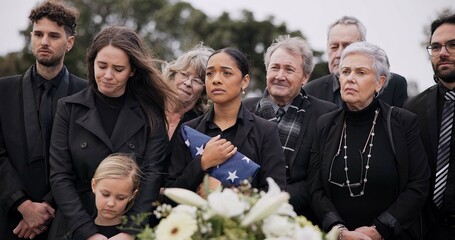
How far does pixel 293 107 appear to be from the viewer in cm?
634

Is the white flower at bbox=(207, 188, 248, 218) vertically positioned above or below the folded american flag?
above

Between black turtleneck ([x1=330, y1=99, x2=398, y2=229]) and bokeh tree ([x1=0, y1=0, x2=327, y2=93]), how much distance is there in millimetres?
24920

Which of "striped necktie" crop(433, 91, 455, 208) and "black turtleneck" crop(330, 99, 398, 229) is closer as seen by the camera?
"black turtleneck" crop(330, 99, 398, 229)

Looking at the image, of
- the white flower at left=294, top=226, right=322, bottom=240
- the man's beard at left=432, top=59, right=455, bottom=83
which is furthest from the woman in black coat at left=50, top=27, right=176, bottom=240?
the man's beard at left=432, top=59, right=455, bottom=83

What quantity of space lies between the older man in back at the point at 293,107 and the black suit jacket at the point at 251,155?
68 cm

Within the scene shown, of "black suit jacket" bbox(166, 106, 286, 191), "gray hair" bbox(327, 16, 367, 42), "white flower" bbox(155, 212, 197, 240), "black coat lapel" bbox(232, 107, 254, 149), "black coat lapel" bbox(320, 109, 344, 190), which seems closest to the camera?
"white flower" bbox(155, 212, 197, 240)

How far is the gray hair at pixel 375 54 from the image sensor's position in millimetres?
5719

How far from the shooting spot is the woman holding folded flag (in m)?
5.07

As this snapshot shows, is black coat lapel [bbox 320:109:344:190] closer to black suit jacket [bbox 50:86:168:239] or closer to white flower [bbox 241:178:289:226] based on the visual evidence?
black suit jacket [bbox 50:86:168:239]

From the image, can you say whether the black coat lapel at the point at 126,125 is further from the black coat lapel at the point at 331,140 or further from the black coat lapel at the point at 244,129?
the black coat lapel at the point at 331,140

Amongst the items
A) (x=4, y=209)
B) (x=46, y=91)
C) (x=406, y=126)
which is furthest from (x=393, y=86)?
(x=4, y=209)

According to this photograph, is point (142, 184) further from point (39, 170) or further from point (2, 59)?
point (2, 59)

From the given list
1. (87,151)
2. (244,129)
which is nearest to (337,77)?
(244,129)

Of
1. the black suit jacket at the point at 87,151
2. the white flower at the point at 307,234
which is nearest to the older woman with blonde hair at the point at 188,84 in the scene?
the black suit jacket at the point at 87,151
